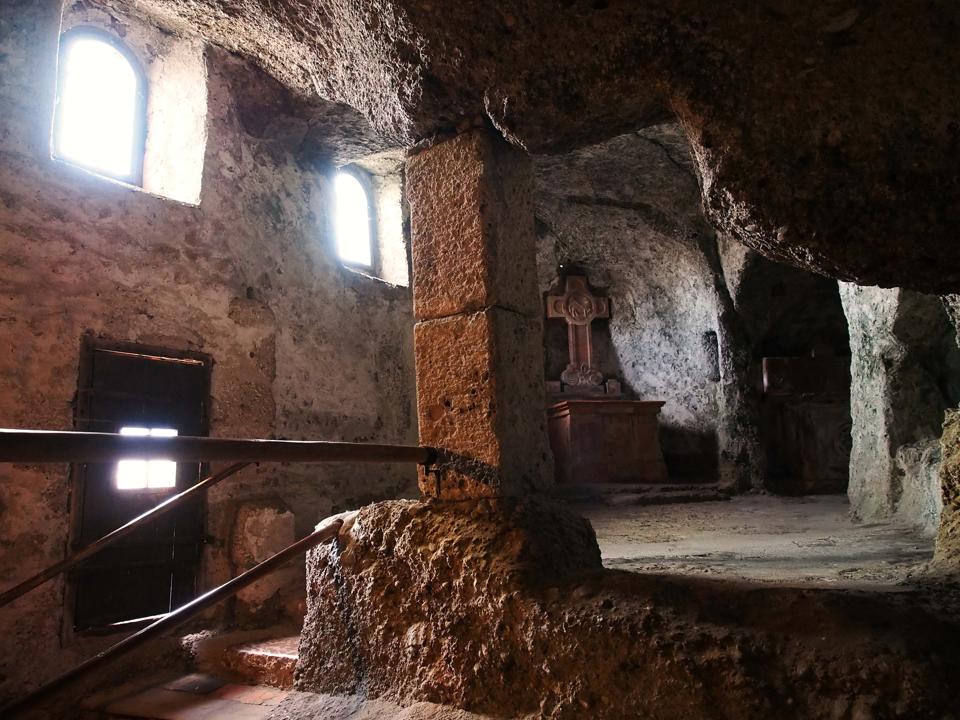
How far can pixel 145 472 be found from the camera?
12.6 ft

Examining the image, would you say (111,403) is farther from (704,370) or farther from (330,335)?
(704,370)

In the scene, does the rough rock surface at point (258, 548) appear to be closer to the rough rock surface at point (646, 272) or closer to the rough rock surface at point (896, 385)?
the rough rock surface at point (896, 385)

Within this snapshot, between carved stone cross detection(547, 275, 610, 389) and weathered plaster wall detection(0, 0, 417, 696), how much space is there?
12.7ft

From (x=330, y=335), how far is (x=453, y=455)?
9.85 feet

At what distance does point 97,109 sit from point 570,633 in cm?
431

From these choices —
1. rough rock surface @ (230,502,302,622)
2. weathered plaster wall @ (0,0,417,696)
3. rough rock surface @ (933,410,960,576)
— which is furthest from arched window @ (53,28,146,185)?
rough rock surface @ (933,410,960,576)

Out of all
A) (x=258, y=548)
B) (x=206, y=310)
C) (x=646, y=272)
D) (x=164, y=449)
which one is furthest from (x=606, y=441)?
(x=164, y=449)

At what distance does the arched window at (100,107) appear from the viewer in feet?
13.1

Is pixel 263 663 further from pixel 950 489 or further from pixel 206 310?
pixel 950 489

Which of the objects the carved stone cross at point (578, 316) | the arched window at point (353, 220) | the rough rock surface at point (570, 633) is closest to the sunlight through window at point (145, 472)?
the rough rock surface at point (570, 633)

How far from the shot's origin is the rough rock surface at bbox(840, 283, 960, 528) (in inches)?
190

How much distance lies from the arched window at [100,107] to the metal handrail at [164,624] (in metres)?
2.95

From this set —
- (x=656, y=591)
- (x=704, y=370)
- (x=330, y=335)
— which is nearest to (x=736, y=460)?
(x=704, y=370)

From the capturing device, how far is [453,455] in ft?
7.84
